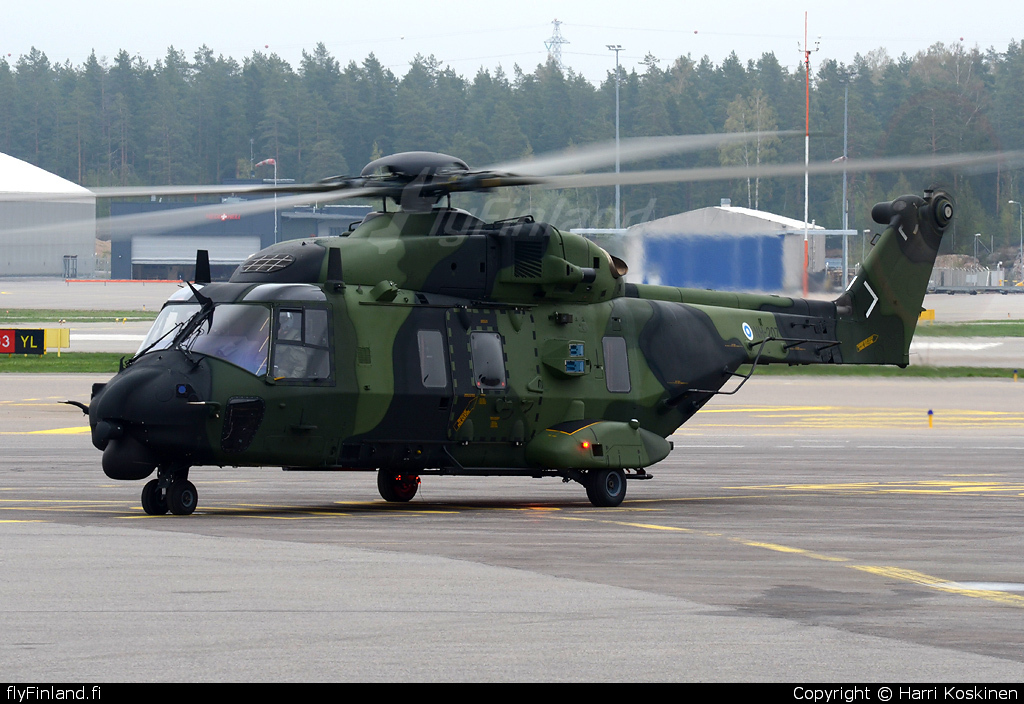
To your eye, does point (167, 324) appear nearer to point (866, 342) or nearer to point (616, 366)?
point (616, 366)

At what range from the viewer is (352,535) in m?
15.1

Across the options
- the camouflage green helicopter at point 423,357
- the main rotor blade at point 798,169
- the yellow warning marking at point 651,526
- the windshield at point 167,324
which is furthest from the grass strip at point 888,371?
the windshield at point 167,324

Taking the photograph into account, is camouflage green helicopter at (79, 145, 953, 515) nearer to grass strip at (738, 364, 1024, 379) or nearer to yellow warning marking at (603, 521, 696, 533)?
yellow warning marking at (603, 521, 696, 533)

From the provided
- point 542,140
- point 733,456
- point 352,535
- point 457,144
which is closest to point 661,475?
point 733,456

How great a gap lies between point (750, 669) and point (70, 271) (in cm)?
12622

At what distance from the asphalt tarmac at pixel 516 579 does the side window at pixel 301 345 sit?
1838 mm

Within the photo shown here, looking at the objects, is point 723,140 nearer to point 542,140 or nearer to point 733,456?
point 733,456

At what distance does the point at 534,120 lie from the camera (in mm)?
88125

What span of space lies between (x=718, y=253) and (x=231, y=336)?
12971 millimetres

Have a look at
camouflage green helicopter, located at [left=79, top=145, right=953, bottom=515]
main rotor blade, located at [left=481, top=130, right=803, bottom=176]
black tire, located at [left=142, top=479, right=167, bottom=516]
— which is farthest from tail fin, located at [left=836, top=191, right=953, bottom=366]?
black tire, located at [left=142, top=479, right=167, bottom=516]

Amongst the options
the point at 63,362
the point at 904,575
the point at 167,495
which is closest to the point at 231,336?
the point at 167,495

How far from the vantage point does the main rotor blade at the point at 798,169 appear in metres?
14.4

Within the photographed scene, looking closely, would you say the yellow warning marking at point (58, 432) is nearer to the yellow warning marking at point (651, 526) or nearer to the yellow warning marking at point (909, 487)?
the yellow warning marking at point (909, 487)

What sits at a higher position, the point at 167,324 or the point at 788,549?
the point at 167,324
